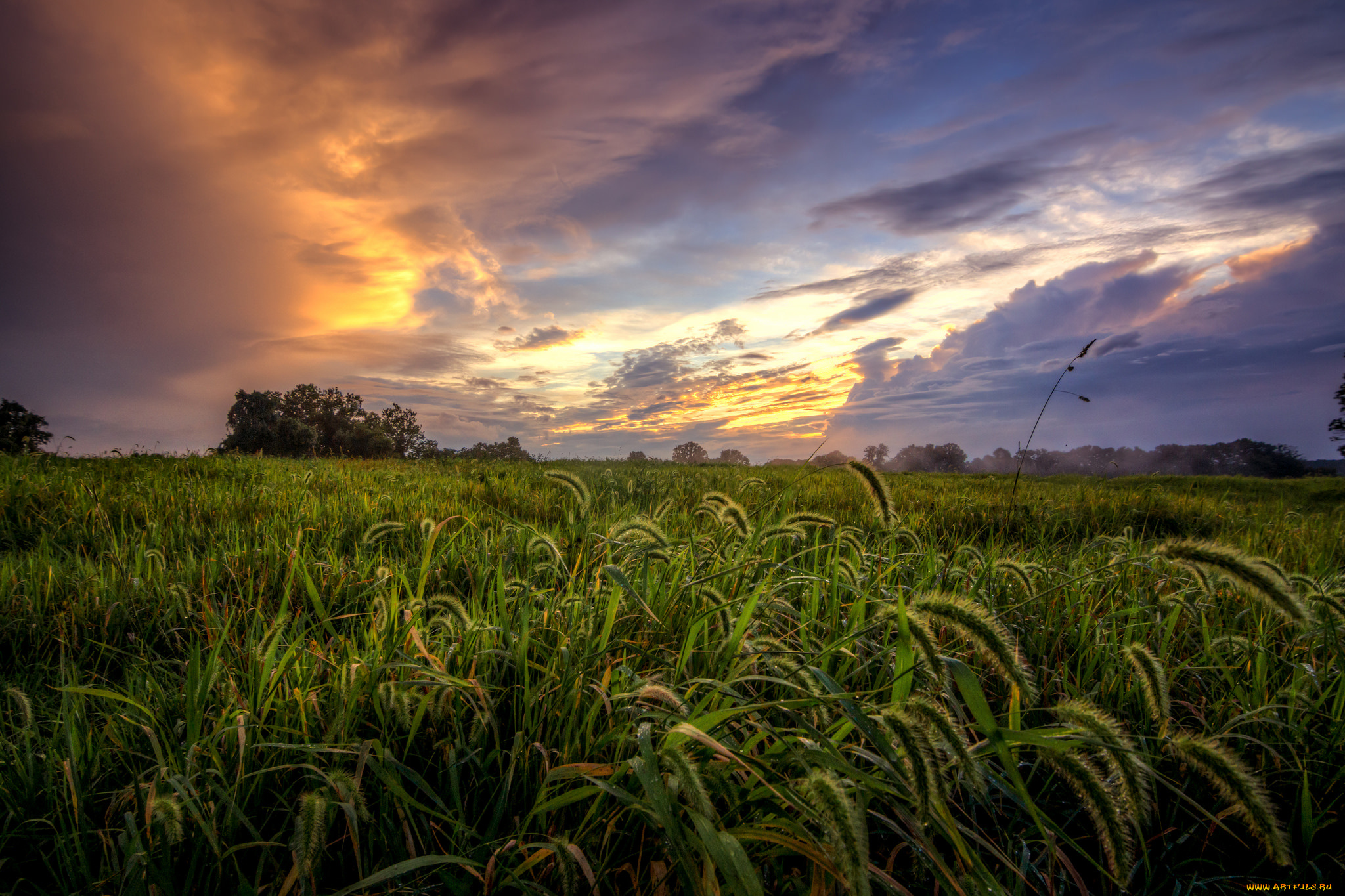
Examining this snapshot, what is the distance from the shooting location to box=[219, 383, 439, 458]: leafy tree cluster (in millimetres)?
36594

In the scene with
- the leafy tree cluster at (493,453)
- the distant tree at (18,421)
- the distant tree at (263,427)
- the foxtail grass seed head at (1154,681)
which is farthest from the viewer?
the distant tree at (263,427)

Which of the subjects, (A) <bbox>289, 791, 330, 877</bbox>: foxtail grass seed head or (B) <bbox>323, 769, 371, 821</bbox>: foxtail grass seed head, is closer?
(A) <bbox>289, 791, 330, 877</bbox>: foxtail grass seed head

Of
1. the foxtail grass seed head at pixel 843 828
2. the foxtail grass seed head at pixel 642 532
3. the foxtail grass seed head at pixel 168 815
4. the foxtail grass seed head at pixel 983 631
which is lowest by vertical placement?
the foxtail grass seed head at pixel 168 815

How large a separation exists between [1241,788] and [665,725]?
1.38 metres

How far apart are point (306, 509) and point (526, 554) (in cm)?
236

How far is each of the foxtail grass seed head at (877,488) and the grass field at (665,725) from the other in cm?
4

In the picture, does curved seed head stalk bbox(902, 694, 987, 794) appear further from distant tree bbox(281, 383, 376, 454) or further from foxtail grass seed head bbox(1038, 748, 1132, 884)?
distant tree bbox(281, 383, 376, 454)

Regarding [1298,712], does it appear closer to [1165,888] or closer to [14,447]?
[1165,888]

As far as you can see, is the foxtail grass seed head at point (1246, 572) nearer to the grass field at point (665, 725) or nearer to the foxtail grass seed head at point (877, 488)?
the grass field at point (665, 725)

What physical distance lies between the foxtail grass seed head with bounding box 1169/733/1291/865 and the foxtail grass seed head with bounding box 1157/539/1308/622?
0.54 m

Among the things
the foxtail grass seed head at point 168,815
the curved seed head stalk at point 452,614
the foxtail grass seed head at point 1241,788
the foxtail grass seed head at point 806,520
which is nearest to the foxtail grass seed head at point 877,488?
the foxtail grass seed head at point 806,520

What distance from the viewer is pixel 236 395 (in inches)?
1507

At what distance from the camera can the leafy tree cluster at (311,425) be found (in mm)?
36594

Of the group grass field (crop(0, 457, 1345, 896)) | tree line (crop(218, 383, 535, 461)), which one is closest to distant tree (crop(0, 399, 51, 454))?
tree line (crop(218, 383, 535, 461))
